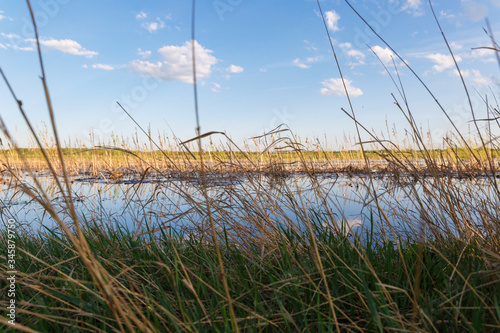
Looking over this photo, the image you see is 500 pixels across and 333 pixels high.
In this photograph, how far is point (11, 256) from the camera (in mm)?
1610

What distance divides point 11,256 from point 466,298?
1991 millimetres

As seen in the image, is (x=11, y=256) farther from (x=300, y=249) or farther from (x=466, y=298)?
(x=466, y=298)

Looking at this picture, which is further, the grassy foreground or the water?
the water

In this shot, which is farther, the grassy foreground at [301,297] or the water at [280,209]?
the water at [280,209]

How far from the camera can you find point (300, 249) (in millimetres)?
1418

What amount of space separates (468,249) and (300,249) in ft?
2.18

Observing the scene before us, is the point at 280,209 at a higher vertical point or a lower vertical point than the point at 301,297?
higher

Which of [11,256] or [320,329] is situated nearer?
[320,329]

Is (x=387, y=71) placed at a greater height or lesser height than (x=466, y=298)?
greater

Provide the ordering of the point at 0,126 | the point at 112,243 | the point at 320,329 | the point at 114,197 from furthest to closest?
the point at 114,197 → the point at 112,243 → the point at 320,329 → the point at 0,126

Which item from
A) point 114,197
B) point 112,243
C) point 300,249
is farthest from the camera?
point 114,197

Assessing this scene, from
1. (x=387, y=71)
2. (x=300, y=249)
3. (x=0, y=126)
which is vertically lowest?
(x=300, y=249)

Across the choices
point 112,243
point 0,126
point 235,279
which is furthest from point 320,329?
point 112,243

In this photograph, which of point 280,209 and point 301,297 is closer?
point 301,297
